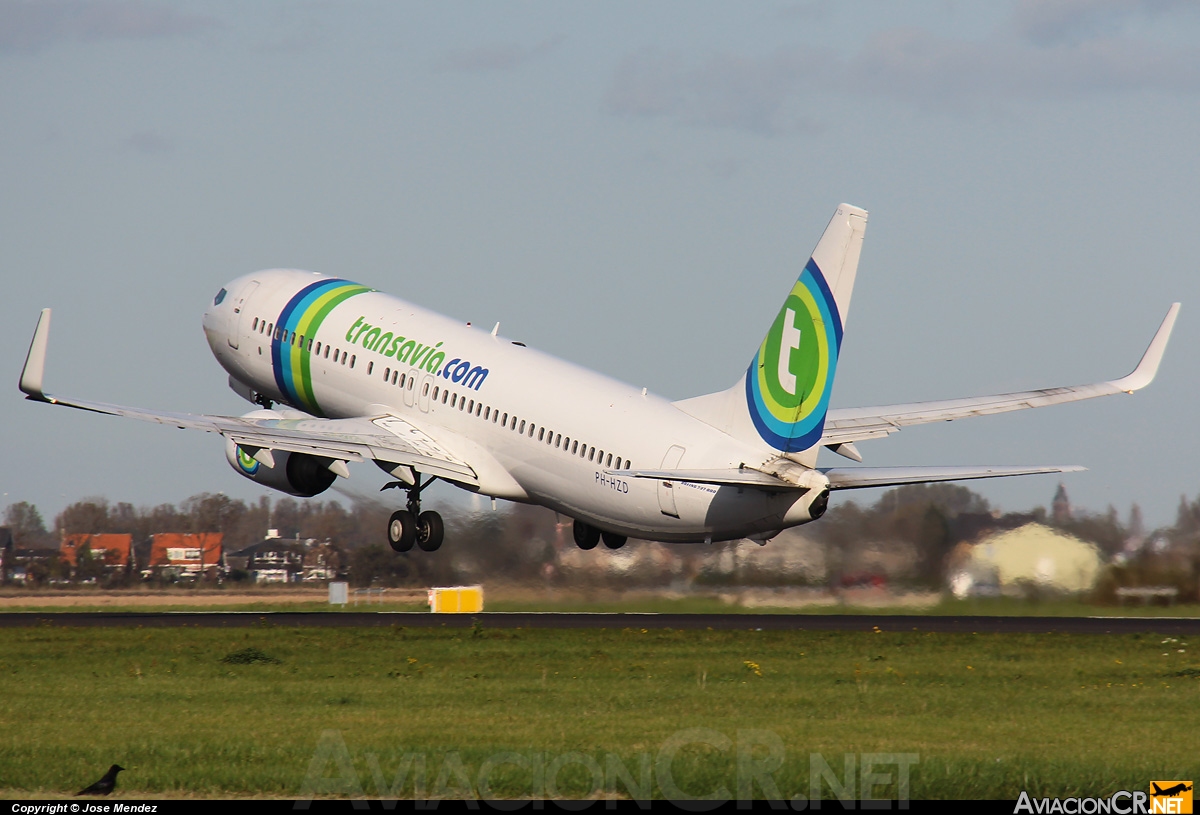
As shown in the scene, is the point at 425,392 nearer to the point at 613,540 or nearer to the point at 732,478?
the point at 613,540

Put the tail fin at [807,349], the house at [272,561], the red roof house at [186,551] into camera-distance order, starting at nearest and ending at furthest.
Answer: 1. the tail fin at [807,349]
2. the house at [272,561]
3. the red roof house at [186,551]

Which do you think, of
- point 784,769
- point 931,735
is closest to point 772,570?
point 931,735

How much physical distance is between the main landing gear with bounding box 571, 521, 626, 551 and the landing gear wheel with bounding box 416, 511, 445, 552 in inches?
158

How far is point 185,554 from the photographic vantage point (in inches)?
2448

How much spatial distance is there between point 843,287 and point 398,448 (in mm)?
15328

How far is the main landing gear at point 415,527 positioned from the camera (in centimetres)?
4881

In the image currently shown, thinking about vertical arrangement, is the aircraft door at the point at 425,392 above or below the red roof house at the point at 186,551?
above

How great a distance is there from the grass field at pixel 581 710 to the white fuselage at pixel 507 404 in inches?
132

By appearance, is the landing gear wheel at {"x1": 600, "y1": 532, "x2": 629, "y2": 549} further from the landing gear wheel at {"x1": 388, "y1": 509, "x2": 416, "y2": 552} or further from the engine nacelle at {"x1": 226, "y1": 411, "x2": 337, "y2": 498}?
the engine nacelle at {"x1": 226, "y1": 411, "x2": 337, "y2": 498}

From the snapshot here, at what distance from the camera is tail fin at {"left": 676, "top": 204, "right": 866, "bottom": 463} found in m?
36.4

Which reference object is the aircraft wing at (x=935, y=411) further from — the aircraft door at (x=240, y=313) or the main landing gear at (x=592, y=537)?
the aircraft door at (x=240, y=313)

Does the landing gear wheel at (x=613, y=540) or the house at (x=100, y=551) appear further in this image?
the house at (x=100, y=551)

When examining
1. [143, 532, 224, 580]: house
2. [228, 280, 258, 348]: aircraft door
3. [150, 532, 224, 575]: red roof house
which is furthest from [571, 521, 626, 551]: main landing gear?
[150, 532, 224, 575]: red roof house

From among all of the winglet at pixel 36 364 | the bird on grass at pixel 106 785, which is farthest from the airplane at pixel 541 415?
the bird on grass at pixel 106 785
